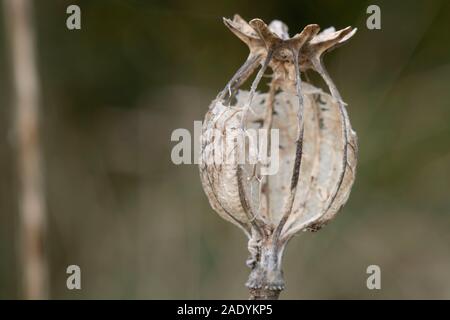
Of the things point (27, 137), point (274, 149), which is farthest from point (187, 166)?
point (274, 149)

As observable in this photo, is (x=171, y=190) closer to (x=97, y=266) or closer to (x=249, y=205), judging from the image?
(x=97, y=266)

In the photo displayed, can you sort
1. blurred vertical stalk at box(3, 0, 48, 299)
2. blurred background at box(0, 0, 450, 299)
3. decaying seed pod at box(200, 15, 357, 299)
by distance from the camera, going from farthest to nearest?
blurred background at box(0, 0, 450, 299) < blurred vertical stalk at box(3, 0, 48, 299) < decaying seed pod at box(200, 15, 357, 299)

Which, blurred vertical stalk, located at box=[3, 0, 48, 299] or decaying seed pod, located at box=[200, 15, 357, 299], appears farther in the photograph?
blurred vertical stalk, located at box=[3, 0, 48, 299]

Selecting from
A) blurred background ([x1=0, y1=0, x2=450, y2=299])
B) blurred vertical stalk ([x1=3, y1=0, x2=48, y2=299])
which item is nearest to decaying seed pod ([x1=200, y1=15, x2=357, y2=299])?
blurred vertical stalk ([x1=3, y1=0, x2=48, y2=299])

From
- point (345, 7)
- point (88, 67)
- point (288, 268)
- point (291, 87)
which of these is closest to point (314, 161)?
point (291, 87)

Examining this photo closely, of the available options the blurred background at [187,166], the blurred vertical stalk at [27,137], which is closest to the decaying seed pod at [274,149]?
the blurred vertical stalk at [27,137]

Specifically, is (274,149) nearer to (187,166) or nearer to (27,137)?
(27,137)

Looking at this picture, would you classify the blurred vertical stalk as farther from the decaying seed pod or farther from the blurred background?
the blurred background

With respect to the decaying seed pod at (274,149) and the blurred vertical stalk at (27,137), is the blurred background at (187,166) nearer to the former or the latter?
the blurred vertical stalk at (27,137)
